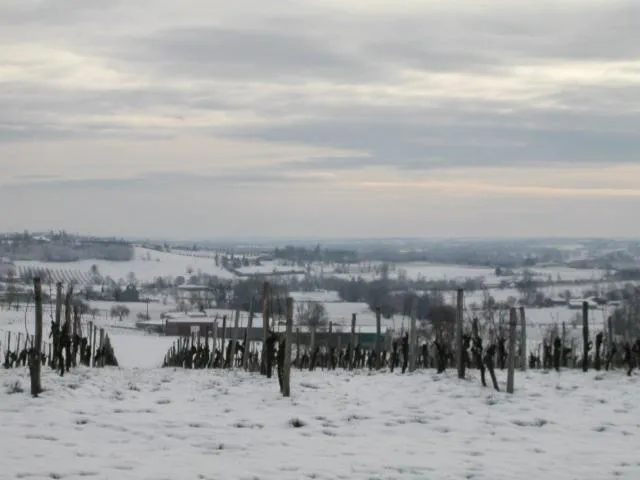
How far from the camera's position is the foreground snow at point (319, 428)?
770cm

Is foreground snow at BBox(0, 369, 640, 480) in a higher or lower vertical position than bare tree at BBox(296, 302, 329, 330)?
higher

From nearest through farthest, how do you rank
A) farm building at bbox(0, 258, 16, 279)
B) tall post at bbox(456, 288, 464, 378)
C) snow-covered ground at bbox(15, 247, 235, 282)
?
tall post at bbox(456, 288, 464, 378), farm building at bbox(0, 258, 16, 279), snow-covered ground at bbox(15, 247, 235, 282)

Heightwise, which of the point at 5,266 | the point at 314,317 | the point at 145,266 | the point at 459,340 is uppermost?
the point at 459,340

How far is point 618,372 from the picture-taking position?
1436 cm

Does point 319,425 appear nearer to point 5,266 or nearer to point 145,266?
point 5,266

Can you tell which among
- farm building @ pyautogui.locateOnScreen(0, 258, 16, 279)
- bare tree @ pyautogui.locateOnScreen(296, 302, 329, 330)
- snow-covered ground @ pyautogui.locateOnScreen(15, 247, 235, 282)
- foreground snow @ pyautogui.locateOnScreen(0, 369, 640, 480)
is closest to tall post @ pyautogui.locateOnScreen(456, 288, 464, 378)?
foreground snow @ pyautogui.locateOnScreen(0, 369, 640, 480)

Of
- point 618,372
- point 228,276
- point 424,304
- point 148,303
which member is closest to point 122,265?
point 228,276

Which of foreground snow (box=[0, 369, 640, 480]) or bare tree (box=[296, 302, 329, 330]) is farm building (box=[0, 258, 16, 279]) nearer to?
bare tree (box=[296, 302, 329, 330])

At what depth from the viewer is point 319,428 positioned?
9.59 m

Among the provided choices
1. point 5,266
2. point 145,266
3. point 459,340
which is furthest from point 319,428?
point 145,266

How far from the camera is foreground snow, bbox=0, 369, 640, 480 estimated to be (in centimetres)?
770

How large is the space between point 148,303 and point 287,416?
88.0 meters

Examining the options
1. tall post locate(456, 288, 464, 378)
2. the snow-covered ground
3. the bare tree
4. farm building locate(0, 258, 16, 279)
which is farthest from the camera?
the snow-covered ground

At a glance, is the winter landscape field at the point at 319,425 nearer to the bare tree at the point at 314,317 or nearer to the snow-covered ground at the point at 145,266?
the bare tree at the point at 314,317
